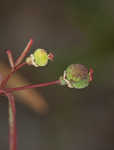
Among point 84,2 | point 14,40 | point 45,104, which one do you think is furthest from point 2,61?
point 84,2

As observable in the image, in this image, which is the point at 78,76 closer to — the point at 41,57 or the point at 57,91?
the point at 41,57

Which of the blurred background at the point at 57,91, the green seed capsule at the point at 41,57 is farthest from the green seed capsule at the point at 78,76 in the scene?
the blurred background at the point at 57,91

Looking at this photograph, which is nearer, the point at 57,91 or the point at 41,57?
the point at 41,57

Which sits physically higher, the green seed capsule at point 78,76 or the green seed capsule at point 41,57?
the green seed capsule at point 41,57

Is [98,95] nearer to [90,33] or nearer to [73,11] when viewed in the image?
[90,33]

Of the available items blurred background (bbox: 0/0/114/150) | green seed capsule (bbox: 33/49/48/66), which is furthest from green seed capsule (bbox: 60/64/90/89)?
blurred background (bbox: 0/0/114/150)

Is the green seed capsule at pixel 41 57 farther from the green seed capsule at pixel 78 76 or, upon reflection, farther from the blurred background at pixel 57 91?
the blurred background at pixel 57 91

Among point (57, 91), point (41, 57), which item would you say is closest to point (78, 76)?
point (41, 57)

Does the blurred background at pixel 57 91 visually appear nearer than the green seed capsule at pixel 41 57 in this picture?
No
